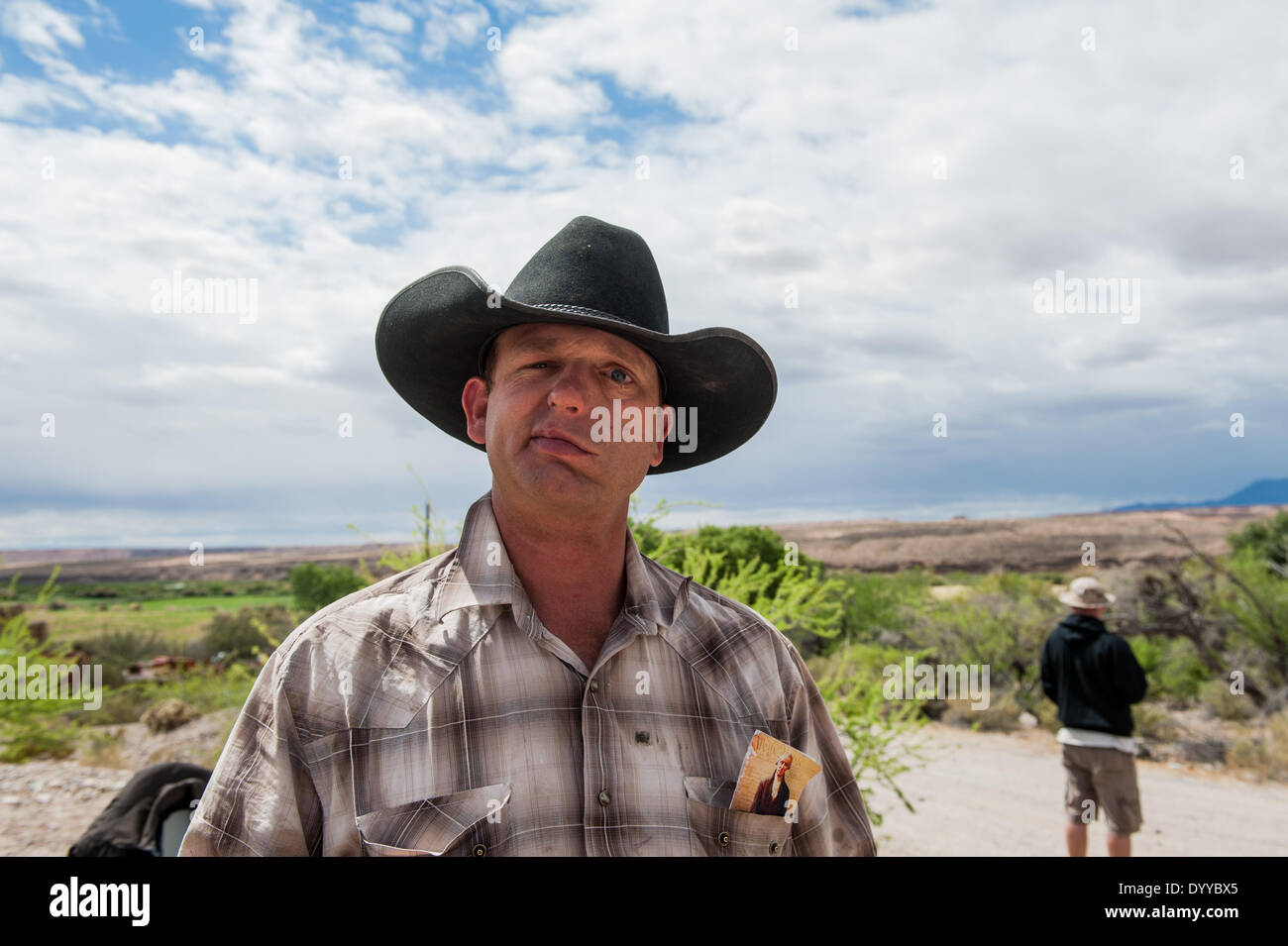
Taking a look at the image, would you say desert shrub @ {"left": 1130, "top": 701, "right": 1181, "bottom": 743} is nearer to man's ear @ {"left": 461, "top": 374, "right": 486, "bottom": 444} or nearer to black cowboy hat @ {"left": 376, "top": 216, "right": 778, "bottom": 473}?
black cowboy hat @ {"left": 376, "top": 216, "right": 778, "bottom": 473}

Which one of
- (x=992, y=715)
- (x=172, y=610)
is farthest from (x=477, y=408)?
(x=172, y=610)

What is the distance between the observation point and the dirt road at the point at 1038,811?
8711mm

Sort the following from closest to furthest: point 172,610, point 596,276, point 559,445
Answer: point 559,445 < point 596,276 < point 172,610

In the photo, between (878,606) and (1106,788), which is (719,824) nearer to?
(1106,788)

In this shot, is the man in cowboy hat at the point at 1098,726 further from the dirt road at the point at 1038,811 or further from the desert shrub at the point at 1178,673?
the desert shrub at the point at 1178,673

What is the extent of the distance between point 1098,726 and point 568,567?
559 cm

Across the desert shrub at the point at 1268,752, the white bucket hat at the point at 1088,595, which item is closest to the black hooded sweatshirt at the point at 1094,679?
the white bucket hat at the point at 1088,595

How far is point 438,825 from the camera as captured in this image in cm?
181

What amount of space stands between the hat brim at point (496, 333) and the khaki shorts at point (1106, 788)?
497 centimetres

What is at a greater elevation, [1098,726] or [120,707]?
[1098,726]

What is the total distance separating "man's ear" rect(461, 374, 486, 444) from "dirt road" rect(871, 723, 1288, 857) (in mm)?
6239

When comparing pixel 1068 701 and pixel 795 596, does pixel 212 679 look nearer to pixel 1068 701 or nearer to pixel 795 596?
pixel 795 596
